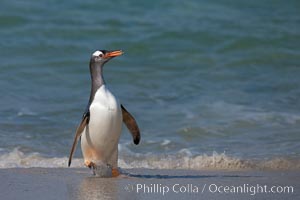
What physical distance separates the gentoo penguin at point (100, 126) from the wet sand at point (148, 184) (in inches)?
7.2

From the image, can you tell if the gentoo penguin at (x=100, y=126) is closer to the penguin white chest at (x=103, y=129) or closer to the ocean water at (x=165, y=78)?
the penguin white chest at (x=103, y=129)

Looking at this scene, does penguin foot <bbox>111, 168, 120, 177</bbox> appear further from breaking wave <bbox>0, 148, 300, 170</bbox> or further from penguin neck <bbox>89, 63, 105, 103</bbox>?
breaking wave <bbox>0, 148, 300, 170</bbox>

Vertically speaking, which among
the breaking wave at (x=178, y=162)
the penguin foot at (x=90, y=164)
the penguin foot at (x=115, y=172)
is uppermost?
the breaking wave at (x=178, y=162)

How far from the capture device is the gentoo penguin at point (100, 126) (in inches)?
303

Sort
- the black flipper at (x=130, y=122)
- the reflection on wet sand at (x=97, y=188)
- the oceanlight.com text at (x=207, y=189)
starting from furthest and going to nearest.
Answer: the black flipper at (x=130, y=122)
the oceanlight.com text at (x=207, y=189)
the reflection on wet sand at (x=97, y=188)

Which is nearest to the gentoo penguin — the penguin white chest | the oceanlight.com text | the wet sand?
the penguin white chest

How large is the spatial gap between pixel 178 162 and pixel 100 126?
153 cm

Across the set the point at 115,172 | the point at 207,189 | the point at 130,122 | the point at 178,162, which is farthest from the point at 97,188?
the point at 178,162

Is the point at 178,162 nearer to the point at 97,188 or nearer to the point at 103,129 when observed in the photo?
the point at 103,129

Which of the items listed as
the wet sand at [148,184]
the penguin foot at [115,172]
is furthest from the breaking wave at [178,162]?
the penguin foot at [115,172]

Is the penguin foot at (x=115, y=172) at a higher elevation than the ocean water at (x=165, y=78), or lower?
lower

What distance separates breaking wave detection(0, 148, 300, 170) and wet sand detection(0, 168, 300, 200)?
388 mm

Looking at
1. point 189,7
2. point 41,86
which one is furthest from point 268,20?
point 41,86

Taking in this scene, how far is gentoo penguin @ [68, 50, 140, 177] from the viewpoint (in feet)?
25.2
